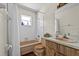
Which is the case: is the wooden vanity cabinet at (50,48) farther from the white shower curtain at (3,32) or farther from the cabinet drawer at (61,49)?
the white shower curtain at (3,32)

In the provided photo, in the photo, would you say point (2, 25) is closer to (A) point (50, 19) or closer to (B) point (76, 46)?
(A) point (50, 19)

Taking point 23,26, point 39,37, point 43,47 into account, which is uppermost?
point 23,26

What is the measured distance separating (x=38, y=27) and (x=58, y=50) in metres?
0.39

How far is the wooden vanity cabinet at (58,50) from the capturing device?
49.8 inches

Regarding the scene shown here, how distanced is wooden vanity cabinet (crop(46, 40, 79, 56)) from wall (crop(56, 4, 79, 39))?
0.17 metres

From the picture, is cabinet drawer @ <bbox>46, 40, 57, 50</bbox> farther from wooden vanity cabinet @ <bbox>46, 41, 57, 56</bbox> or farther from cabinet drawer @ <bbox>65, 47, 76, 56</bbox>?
cabinet drawer @ <bbox>65, 47, 76, 56</bbox>

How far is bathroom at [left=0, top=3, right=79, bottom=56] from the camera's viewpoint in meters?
1.34

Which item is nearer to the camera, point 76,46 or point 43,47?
point 76,46

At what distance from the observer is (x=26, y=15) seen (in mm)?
1402

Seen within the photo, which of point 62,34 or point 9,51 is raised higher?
point 62,34

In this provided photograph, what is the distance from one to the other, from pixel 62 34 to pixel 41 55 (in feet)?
1.26

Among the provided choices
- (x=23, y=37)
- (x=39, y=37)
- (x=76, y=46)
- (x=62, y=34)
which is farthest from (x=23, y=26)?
(x=76, y=46)

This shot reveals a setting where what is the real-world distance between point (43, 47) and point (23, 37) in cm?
30

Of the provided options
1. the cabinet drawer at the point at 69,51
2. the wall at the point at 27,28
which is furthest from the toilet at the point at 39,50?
the cabinet drawer at the point at 69,51
